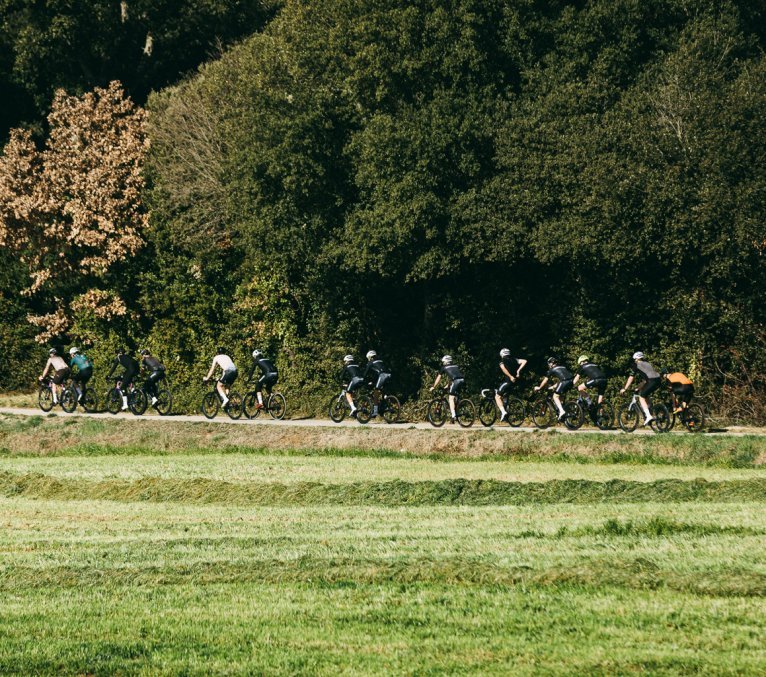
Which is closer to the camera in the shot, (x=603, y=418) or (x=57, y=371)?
(x=603, y=418)

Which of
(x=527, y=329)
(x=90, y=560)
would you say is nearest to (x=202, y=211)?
(x=527, y=329)

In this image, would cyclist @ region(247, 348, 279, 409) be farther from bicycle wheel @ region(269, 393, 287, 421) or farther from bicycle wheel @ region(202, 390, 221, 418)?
bicycle wheel @ region(202, 390, 221, 418)

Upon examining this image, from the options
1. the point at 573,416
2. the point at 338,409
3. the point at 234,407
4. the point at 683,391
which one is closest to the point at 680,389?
the point at 683,391

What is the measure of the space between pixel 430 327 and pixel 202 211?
26.6 ft

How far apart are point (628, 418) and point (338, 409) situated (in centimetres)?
807

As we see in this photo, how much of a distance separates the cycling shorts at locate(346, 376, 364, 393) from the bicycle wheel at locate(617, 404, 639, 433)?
699 centimetres

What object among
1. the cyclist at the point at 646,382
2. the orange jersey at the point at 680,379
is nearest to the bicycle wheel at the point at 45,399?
the cyclist at the point at 646,382

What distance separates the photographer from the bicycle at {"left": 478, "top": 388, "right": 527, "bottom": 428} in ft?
95.9

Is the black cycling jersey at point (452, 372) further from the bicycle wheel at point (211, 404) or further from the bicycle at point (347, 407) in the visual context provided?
the bicycle wheel at point (211, 404)

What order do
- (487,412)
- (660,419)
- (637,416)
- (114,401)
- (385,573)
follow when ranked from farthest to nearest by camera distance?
(114,401)
(487,412)
(637,416)
(660,419)
(385,573)

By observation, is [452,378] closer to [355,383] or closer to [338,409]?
[355,383]

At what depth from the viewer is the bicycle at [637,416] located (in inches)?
1037

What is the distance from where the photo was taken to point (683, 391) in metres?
25.9

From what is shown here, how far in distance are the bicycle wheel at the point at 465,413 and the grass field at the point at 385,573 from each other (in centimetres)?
1010
